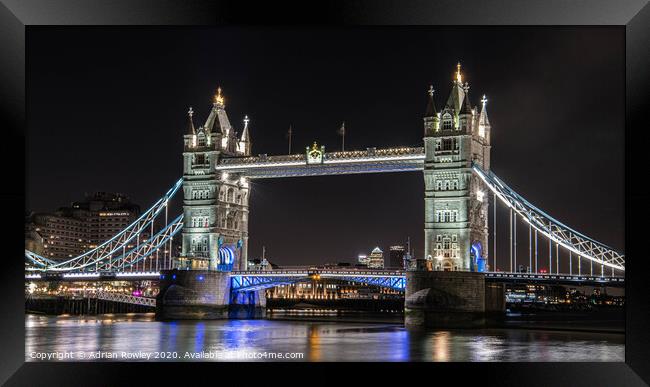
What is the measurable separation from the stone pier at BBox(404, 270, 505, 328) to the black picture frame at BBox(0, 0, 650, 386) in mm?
23846

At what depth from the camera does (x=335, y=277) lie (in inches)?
2020

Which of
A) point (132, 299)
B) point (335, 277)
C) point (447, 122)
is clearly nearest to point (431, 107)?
point (447, 122)

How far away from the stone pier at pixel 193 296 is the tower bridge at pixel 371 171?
61 mm

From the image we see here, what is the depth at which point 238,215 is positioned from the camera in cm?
5812

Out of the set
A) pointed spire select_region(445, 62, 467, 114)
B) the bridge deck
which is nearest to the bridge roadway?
Answer: the bridge deck

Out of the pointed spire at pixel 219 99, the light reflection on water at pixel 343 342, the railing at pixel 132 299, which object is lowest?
the railing at pixel 132 299

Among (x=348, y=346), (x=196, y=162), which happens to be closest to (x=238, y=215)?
(x=196, y=162)

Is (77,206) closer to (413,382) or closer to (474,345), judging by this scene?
(474,345)

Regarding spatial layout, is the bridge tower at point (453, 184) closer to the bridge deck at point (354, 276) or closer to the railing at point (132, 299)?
the bridge deck at point (354, 276)
